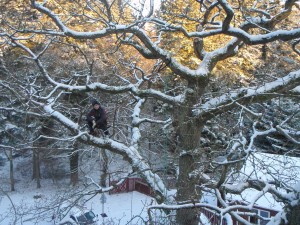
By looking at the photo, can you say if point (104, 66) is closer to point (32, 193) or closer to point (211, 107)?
point (32, 193)

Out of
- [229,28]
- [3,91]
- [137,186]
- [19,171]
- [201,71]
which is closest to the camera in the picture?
[229,28]

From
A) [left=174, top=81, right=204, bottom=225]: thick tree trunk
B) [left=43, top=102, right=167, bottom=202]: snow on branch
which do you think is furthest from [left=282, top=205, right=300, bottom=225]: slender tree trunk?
[left=43, top=102, right=167, bottom=202]: snow on branch

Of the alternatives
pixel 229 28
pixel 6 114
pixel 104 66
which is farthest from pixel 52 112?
pixel 6 114

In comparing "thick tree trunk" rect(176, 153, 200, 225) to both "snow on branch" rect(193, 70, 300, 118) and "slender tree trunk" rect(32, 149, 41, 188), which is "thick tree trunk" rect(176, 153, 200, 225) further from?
"slender tree trunk" rect(32, 149, 41, 188)

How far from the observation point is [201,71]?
720 cm

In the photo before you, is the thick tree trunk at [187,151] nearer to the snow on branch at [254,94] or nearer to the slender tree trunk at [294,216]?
the snow on branch at [254,94]

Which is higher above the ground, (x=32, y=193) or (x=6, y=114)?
(x=6, y=114)

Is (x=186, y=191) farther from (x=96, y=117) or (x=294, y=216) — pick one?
(x=96, y=117)

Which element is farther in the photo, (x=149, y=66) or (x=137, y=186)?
(x=137, y=186)

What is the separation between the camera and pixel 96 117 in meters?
7.60

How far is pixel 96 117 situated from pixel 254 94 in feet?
11.5

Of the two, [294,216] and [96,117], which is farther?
[96,117]

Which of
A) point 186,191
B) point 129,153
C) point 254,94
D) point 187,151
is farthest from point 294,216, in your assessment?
point 129,153

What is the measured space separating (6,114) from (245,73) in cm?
1175
